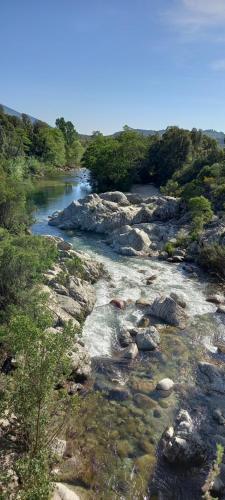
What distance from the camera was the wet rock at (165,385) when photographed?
51.6ft

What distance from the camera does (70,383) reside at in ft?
50.5

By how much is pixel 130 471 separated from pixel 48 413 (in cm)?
348

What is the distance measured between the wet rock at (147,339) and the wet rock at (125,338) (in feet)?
1.16

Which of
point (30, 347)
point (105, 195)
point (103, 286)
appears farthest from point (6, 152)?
point (30, 347)

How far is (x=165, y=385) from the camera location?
15797mm

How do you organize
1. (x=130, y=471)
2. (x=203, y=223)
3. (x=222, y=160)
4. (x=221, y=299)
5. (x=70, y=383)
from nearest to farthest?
(x=130, y=471) < (x=70, y=383) < (x=221, y=299) < (x=203, y=223) < (x=222, y=160)

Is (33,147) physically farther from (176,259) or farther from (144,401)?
(144,401)

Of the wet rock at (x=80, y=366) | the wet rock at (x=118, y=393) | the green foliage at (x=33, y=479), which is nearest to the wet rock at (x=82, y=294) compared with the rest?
the wet rock at (x=80, y=366)

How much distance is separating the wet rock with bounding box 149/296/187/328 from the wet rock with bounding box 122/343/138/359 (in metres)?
3.71

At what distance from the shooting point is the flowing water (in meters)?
11.6

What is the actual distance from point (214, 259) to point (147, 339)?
13269 millimetres

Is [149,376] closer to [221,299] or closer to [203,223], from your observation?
[221,299]

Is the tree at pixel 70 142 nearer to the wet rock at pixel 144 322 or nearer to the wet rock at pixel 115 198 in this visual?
the wet rock at pixel 115 198

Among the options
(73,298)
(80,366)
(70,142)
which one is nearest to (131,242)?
(73,298)
